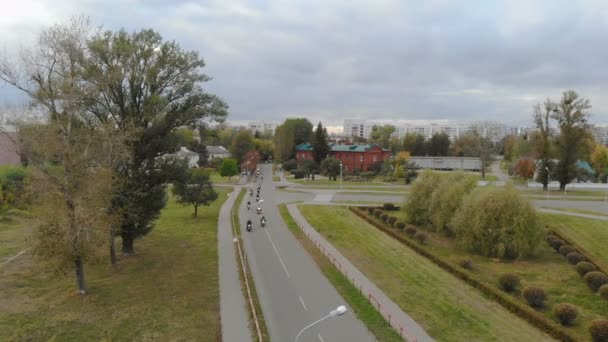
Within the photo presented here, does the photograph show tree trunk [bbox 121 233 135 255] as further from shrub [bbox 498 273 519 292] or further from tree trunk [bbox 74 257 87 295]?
shrub [bbox 498 273 519 292]

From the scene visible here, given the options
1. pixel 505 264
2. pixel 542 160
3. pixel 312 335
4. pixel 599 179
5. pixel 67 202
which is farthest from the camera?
pixel 599 179

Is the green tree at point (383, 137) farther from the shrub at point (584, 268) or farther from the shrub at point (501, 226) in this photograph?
the shrub at point (584, 268)

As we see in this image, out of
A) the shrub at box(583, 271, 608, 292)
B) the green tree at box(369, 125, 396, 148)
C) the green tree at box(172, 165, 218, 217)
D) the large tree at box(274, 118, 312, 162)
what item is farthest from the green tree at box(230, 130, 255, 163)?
the shrub at box(583, 271, 608, 292)

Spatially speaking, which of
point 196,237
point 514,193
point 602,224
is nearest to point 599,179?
point 602,224

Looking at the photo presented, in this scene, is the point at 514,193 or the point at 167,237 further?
the point at 167,237

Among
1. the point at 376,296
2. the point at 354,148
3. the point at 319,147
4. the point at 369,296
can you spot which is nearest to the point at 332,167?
the point at 319,147

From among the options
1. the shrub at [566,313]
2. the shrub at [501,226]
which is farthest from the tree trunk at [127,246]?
the shrub at [566,313]

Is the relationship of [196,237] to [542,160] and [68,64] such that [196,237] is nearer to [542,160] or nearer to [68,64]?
[68,64]

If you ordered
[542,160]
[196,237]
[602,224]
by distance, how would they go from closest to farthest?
1. [196,237]
2. [602,224]
3. [542,160]
